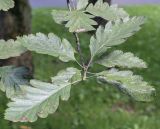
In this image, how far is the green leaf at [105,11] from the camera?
1079 millimetres

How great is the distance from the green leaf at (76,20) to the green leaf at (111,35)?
0.07 m

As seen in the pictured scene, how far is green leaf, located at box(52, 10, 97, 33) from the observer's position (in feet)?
3.24

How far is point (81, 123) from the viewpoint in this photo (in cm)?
612

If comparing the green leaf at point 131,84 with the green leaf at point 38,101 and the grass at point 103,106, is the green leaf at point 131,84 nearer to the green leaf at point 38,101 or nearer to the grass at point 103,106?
the green leaf at point 38,101

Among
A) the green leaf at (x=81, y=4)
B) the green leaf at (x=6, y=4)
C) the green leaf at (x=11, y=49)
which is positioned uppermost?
the green leaf at (x=6, y=4)

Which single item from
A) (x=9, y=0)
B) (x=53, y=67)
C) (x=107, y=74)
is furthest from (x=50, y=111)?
(x=53, y=67)

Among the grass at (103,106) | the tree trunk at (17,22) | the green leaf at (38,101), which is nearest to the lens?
the green leaf at (38,101)

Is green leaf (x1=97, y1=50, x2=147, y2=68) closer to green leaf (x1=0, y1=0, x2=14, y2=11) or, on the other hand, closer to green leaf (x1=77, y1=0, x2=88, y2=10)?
green leaf (x1=77, y1=0, x2=88, y2=10)

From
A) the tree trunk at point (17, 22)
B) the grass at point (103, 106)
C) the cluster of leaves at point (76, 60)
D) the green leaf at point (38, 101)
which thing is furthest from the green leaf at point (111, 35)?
the tree trunk at point (17, 22)

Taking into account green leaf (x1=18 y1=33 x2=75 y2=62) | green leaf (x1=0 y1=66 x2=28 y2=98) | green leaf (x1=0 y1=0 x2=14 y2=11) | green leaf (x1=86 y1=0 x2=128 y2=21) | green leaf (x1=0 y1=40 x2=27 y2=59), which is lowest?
green leaf (x1=0 y1=66 x2=28 y2=98)

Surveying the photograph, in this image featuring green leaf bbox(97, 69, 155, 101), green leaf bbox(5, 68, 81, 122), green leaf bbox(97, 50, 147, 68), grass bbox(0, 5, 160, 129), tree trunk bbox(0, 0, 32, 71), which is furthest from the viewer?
tree trunk bbox(0, 0, 32, 71)

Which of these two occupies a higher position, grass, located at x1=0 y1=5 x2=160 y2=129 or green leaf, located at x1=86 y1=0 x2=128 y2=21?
green leaf, located at x1=86 y1=0 x2=128 y2=21

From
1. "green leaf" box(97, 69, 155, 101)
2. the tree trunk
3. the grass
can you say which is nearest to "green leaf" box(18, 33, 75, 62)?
"green leaf" box(97, 69, 155, 101)

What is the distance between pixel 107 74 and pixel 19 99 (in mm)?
241
